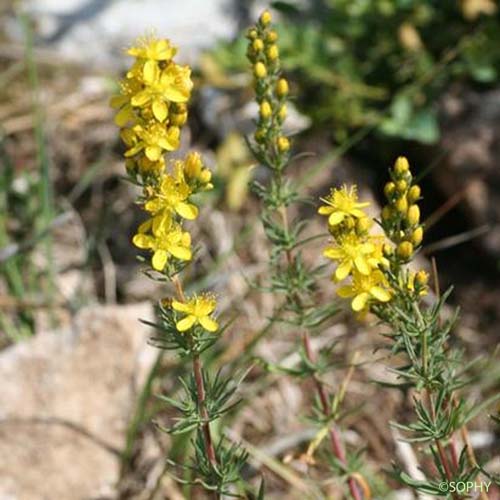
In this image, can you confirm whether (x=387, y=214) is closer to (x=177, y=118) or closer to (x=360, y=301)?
(x=360, y=301)

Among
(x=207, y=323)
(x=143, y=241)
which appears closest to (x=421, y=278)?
(x=207, y=323)

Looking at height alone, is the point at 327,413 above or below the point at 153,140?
below

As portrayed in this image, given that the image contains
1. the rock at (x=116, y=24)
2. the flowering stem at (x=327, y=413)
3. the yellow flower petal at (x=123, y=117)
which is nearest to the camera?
the yellow flower petal at (x=123, y=117)

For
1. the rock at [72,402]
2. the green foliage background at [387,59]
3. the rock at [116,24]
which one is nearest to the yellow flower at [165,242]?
the rock at [72,402]

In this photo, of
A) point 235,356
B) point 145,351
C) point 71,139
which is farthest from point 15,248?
point 71,139

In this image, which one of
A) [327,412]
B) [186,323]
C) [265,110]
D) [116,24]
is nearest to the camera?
[186,323]

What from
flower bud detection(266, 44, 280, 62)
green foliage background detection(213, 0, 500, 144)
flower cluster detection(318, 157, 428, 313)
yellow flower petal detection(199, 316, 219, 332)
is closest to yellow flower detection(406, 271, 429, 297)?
flower cluster detection(318, 157, 428, 313)

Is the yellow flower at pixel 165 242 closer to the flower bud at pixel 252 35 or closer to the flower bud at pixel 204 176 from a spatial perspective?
the flower bud at pixel 204 176

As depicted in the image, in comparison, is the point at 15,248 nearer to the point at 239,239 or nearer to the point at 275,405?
the point at 239,239
